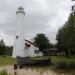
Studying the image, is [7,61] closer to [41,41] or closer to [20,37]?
[20,37]

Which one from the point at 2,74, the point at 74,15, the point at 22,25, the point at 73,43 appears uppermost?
the point at 22,25

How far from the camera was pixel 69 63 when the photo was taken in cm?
3145

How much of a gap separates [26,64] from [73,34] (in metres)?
7.96

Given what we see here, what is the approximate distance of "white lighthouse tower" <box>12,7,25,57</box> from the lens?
190 feet

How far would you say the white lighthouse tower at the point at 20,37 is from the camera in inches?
2279

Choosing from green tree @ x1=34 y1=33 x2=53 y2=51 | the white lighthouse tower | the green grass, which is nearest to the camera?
the green grass

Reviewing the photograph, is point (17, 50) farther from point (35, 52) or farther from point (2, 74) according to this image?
point (2, 74)

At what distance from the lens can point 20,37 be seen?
193 ft

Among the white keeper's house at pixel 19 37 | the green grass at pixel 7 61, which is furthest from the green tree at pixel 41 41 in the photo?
the green grass at pixel 7 61

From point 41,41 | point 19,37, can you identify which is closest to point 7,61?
point 19,37

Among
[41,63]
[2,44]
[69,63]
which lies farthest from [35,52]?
[69,63]

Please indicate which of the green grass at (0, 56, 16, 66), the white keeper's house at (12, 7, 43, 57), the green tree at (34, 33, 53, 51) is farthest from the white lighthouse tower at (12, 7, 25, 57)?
the green tree at (34, 33, 53, 51)

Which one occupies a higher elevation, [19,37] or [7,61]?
[19,37]

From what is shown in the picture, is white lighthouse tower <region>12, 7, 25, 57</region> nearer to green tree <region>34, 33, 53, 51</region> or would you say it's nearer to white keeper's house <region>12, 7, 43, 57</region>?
white keeper's house <region>12, 7, 43, 57</region>
